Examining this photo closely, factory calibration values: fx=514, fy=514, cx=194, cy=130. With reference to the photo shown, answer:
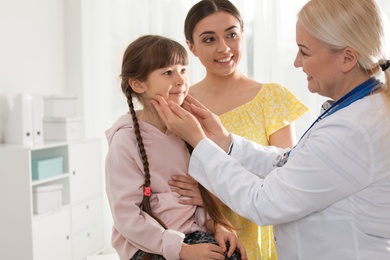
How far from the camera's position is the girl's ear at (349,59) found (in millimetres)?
1287

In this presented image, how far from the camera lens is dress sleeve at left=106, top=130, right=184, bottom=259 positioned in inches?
60.4

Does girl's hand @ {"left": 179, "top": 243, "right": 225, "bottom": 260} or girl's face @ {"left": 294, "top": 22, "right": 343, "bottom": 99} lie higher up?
girl's face @ {"left": 294, "top": 22, "right": 343, "bottom": 99}

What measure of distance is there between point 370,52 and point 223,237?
708 millimetres

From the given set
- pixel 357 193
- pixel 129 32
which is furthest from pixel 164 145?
pixel 129 32

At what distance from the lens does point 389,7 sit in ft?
11.4

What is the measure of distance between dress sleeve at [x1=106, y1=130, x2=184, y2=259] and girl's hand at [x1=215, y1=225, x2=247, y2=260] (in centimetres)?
13

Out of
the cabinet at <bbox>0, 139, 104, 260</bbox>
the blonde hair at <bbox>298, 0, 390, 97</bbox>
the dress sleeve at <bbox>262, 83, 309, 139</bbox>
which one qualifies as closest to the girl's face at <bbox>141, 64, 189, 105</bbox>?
the dress sleeve at <bbox>262, 83, 309, 139</bbox>

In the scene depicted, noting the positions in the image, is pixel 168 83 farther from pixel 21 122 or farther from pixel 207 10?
pixel 21 122

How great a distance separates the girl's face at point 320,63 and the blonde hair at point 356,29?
0.07 ft

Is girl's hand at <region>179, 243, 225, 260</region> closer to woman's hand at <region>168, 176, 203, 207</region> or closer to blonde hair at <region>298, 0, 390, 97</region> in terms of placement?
woman's hand at <region>168, 176, 203, 207</region>

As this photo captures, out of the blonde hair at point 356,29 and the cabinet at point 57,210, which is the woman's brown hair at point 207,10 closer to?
the blonde hair at point 356,29

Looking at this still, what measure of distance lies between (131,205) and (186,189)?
0.65ft

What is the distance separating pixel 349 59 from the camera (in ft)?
4.29

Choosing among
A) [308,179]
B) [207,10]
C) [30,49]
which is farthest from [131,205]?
[30,49]
